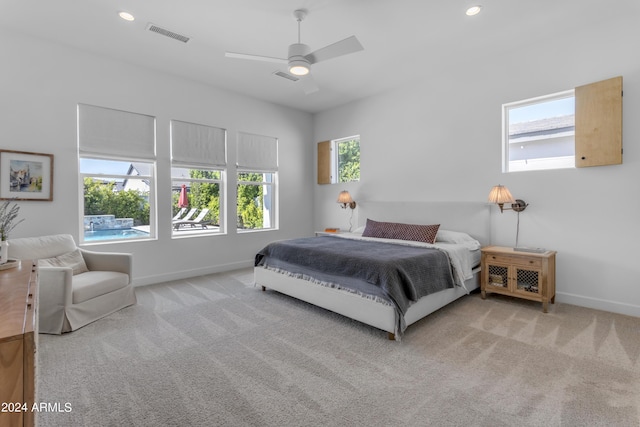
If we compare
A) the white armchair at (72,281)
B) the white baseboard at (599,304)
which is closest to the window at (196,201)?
the white armchair at (72,281)

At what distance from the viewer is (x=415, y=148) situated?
519cm

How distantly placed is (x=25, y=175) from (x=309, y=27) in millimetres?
3846

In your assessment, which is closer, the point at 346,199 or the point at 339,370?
the point at 339,370

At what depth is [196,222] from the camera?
5.30 metres

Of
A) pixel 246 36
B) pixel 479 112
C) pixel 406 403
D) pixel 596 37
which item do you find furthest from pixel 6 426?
pixel 596 37

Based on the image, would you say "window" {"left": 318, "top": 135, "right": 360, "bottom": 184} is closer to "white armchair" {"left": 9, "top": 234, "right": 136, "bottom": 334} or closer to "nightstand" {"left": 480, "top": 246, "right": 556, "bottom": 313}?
"nightstand" {"left": 480, "top": 246, "right": 556, "bottom": 313}

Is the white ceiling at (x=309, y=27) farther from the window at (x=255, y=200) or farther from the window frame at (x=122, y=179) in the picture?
the window at (x=255, y=200)

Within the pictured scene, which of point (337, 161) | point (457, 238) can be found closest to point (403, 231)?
point (457, 238)

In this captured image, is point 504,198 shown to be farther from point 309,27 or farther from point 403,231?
point 309,27

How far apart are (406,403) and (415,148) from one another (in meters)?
4.13

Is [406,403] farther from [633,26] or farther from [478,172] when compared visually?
[633,26]

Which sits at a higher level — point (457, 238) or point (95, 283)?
point (457, 238)

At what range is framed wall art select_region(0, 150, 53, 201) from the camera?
11.8 ft

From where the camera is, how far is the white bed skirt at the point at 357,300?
289cm
